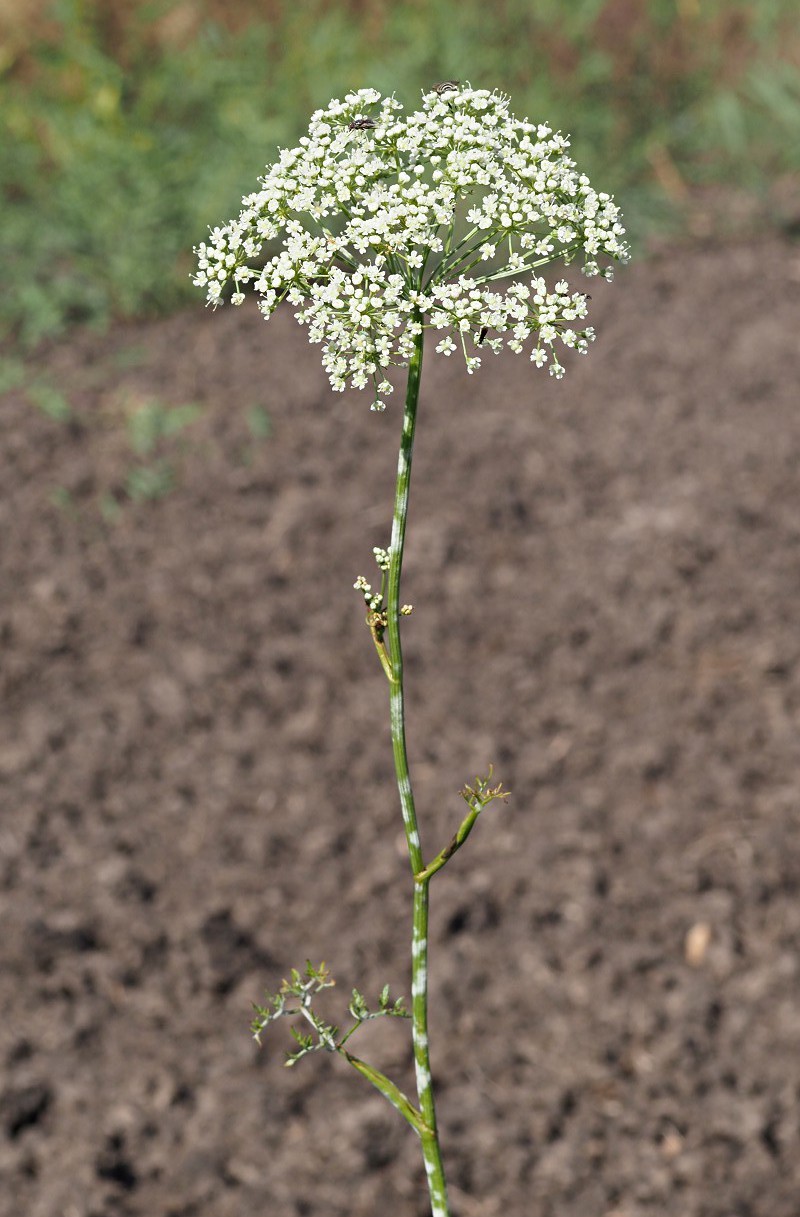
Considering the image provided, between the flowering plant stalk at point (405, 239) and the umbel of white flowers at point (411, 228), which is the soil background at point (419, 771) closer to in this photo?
the flowering plant stalk at point (405, 239)

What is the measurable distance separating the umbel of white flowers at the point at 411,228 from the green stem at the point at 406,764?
0.14ft

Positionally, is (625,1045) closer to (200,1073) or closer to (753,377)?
(200,1073)

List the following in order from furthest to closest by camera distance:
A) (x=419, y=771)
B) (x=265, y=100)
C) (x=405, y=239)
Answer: (x=265, y=100) → (x=419, y=771) → (x=405, y=239)

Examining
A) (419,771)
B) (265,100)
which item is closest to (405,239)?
(419,771)

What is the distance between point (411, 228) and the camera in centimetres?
138

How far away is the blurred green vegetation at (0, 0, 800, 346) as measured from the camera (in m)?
5.69

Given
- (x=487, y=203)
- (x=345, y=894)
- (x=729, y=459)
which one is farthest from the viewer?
(x=729, y=459)

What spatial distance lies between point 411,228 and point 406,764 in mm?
558

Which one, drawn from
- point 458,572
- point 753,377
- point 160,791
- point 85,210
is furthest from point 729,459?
point 85,210

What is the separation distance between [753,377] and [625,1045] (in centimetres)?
293

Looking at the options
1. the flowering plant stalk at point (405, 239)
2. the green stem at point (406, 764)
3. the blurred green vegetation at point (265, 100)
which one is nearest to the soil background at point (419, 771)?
the blurred green vegetation at point (265, 100)

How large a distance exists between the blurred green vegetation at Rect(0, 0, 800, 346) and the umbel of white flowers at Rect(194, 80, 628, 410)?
4.32 metres

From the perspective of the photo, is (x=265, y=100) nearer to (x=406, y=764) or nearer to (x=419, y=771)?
(x=419, y=771)

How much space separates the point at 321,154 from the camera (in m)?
1.45
